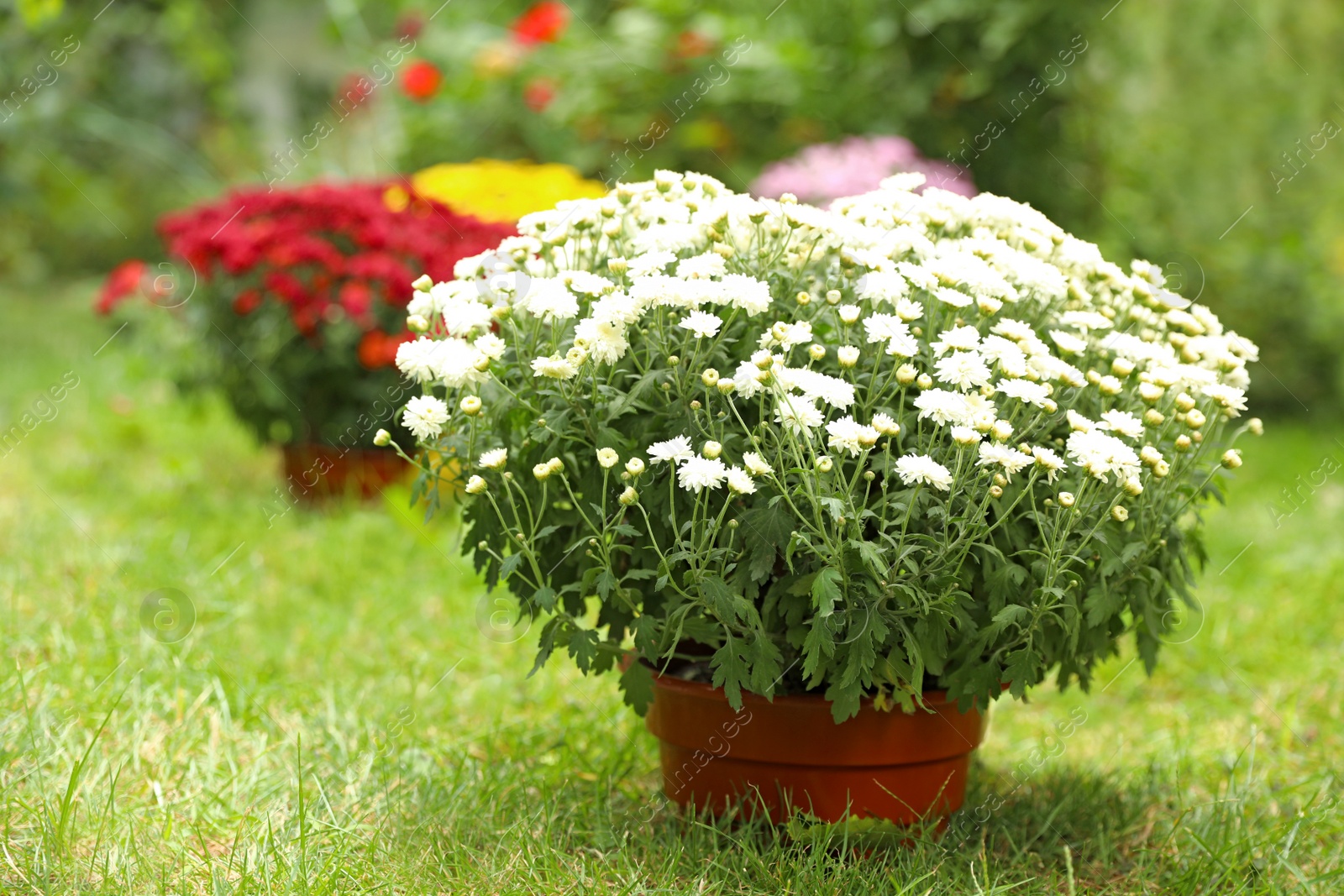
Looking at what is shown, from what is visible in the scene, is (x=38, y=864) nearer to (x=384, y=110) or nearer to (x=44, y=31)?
(x=44, y=31)

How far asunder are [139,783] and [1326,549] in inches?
129

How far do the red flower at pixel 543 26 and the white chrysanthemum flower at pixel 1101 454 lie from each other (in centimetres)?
495

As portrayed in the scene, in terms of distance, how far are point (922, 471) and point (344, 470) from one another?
8.86 ft

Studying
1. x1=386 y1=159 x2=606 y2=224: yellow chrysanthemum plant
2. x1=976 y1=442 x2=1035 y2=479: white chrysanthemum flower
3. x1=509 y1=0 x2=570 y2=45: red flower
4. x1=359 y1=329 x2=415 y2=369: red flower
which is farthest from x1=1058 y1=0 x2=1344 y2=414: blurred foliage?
x1=976 y1=442 x2=1035 y2=479: white chrysanthemum flower

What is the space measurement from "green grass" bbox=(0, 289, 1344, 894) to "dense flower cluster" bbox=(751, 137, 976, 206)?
1796mm

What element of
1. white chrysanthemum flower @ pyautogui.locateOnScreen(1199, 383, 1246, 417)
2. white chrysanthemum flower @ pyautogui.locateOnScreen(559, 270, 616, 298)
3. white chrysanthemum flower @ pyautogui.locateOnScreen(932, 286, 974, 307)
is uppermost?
white chrysanthemum flower @ pyautogui.locateOnScreen(559, 270, 616, 298)

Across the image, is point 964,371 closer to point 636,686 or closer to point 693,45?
point 636,686

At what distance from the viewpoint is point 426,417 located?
1.66 m

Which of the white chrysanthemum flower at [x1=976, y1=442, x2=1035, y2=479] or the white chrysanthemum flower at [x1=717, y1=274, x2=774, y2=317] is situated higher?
the white chrysanthemum flower at [x1=717, y1=274, x2=774, y2=317]

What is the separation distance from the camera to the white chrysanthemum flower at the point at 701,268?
1.65m

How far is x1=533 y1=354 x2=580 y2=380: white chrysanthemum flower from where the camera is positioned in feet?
5.22

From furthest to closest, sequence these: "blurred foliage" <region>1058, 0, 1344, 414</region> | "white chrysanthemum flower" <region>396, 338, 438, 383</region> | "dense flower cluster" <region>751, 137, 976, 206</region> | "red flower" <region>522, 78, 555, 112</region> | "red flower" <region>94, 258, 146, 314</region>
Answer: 1. "red flower" <region>522, 78, 555, 112</region>
2. "blurred foliage" <region>1058, 0, 1344, 414</region>
3. "dense flower cluster" <region>751, 137, 976, 206</region>
4. "red flower" <region>94, 258, 146, 314</region>
5. "white chrysanthemum flower" <region>396, 338, 438, 383</region>

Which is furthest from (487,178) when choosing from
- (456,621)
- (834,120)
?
(456,621)

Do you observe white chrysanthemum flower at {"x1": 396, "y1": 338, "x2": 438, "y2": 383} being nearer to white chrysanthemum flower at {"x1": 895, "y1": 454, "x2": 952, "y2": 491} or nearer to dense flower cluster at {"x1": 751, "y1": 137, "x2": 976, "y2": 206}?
white chrysanthemum flower at {"x1": 895, "y1": 454, "x2": 952, "y2": 491}
